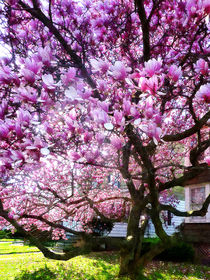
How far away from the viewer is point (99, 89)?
113 inches

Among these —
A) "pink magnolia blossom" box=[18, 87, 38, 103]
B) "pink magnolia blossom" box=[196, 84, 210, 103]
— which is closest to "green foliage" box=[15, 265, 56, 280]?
"pink magnolia blossom" box=[18, 87, 38, 103]

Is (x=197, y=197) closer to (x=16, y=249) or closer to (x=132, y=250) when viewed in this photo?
(x=132, y=250)

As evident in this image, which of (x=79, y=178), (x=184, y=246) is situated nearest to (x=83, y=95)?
(x=79, y=178)

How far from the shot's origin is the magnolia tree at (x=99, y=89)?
2.37 metres

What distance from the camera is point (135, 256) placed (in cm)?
690

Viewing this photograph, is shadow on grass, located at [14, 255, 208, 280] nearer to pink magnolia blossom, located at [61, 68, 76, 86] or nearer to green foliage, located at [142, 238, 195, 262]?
green foliage, located at [142, 238, 195, 262]

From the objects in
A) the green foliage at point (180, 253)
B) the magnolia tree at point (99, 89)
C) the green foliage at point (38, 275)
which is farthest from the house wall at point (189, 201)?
the green foliage at point (38, 275)

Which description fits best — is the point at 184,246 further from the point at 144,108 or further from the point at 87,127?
the point at 144,108

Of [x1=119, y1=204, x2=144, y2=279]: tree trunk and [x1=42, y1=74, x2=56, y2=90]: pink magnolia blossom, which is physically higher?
[x1=42, y1=74, x2=56, y2=90]: pink magnolia blossom

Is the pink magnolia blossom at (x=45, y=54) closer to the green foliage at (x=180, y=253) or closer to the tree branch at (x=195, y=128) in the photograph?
the tree branch at (x=195, y=128)

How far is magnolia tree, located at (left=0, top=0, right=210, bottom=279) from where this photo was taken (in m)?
2.37

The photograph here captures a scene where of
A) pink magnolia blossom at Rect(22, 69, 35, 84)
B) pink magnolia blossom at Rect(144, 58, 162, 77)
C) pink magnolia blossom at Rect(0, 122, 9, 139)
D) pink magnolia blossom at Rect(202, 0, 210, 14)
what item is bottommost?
pink magnolia blossom at Rect(0, 122, 9, 139)

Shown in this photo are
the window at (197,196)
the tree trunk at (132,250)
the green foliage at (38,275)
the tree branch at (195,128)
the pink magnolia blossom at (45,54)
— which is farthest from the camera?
the window at (197,196)

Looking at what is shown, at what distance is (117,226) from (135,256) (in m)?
13.1
